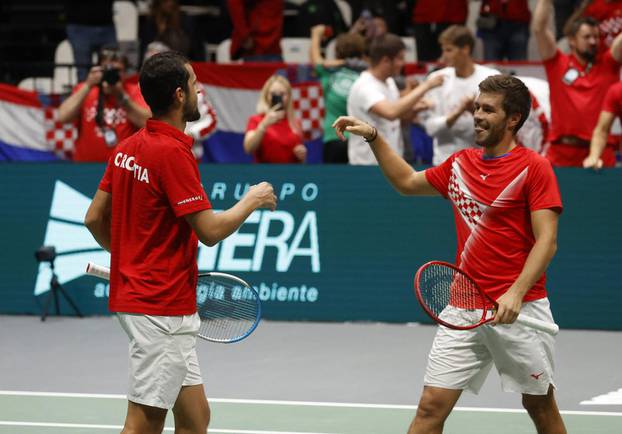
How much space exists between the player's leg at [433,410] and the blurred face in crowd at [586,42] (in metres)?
5.28

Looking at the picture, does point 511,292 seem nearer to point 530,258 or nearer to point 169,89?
point 530,258

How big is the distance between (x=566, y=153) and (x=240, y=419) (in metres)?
4.22

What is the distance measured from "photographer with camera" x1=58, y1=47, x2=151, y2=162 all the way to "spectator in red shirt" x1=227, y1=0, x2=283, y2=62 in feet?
7.33

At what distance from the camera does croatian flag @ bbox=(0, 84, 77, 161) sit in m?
12.8

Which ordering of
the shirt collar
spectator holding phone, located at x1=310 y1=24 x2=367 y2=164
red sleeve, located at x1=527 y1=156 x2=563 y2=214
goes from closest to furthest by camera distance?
the shirt collar < red sleeve, located at x1=527 y1=156 x2=563 y2=214 < spectator holding phone, located at x1=310 y1=24 x2=367 y2=164

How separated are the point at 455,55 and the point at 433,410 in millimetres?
5399

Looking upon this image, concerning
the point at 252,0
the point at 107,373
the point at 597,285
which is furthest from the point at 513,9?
the point at 107,373

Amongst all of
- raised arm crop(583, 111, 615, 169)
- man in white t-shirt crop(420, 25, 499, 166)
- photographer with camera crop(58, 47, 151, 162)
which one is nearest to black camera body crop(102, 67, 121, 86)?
photographer with camera crop(58, 47, 151, 162)

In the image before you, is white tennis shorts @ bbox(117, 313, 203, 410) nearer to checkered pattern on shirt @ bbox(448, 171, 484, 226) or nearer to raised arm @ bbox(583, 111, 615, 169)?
checkered pattern on shirt @ bbox(448, 171, 484, 226)

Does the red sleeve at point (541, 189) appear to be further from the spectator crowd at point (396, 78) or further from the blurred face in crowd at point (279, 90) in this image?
the blurred face in crowd at point (279, 90)

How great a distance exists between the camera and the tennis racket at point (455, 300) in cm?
514

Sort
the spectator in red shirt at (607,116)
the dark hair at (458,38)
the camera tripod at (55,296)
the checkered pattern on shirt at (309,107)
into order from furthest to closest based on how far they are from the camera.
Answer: the checkered pattern on shirt at (309,107)
the camera tripod at (55,296)
the dark hair at (458,38)
the spectator in red shirt at (607,116)

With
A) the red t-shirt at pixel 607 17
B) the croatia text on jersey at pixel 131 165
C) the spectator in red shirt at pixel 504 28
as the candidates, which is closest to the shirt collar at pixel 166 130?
the croatia text on jersey at pixel 131 165

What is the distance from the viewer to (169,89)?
4.82 metres
